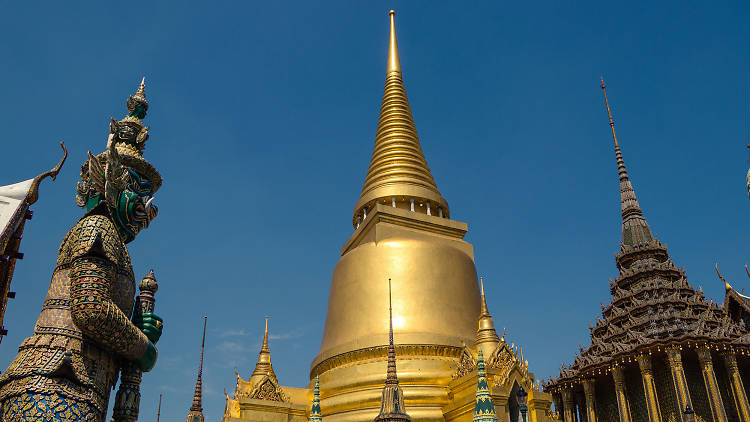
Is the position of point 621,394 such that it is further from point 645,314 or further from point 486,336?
point 486,336

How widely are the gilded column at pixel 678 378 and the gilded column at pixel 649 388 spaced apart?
0.76m

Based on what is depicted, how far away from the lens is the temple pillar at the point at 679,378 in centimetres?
2228

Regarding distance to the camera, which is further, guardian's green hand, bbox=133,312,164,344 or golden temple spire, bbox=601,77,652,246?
golden temple spire, bbox=601,77,652,246

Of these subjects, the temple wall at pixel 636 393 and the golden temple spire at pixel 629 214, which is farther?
the golden temple spire at pixel 629 214

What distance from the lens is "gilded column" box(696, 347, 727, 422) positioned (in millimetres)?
21953

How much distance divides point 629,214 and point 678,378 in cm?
1089

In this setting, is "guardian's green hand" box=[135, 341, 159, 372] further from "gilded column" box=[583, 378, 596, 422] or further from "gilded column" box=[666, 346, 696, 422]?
"gilded column" box=[583, 378, 596, 422]

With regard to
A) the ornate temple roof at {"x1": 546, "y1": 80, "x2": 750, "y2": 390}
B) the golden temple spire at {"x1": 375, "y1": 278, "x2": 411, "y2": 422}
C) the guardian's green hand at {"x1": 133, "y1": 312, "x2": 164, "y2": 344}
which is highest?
the ornate temple roof at {"x1": 546, "y1": 80, "x2": 750, "y2": 390}

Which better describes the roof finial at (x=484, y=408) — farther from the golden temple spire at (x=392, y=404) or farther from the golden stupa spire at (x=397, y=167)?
the golden stupa spire at (x=397, y=167)

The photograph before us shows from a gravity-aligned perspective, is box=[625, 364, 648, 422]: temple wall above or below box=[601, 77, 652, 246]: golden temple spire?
below

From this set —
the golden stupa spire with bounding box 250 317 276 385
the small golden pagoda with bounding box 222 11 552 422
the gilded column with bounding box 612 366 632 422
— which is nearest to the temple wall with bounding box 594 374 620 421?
the gilded column with bounding box 612 366 632 422

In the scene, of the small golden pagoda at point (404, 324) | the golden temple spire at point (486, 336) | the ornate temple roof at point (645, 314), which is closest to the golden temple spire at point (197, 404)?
the small golden pagoda at point (404, 324)

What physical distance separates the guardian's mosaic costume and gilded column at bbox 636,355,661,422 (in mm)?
22507

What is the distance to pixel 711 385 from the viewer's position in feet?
73.8
